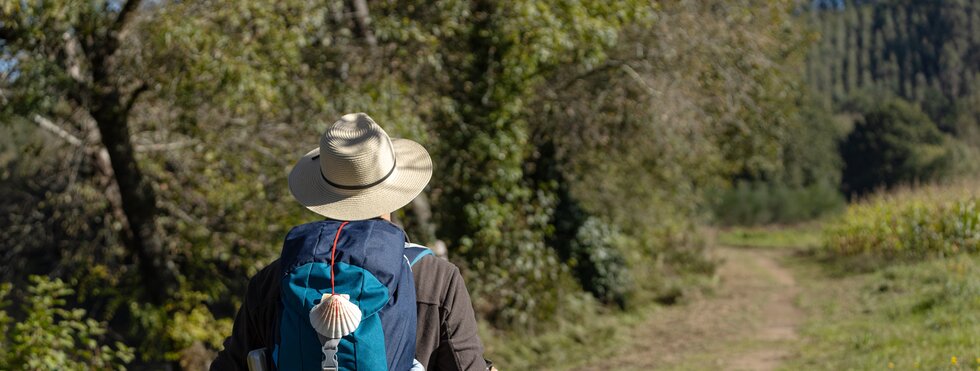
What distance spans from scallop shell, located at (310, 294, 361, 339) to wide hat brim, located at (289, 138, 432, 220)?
31 centimetres

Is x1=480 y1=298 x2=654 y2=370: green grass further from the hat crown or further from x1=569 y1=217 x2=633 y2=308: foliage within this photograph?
the hat crown

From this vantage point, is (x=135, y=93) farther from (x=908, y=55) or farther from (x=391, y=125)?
(x=908, y=55)

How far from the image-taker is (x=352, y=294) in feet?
7.31

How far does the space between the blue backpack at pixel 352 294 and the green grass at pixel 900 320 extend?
198 inches

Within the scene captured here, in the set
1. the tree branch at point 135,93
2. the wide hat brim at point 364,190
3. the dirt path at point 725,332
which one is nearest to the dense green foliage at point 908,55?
the dirt path at point 725,332

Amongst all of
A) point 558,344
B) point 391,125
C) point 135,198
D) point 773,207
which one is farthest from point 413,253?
point 773,207

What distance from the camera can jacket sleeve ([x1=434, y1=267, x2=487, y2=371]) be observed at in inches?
95.3

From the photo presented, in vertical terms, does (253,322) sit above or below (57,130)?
above

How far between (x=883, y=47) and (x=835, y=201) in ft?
193

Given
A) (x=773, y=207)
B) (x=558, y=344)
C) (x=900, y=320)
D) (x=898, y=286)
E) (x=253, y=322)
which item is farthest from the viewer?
(x=773, y=207)

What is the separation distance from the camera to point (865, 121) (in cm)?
5428

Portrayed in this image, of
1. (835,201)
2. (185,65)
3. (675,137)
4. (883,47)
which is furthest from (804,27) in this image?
(883,47)

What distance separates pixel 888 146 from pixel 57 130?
49899 mm

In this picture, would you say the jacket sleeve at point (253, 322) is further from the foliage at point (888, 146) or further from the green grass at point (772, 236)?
the foliage at point (888, 146)
